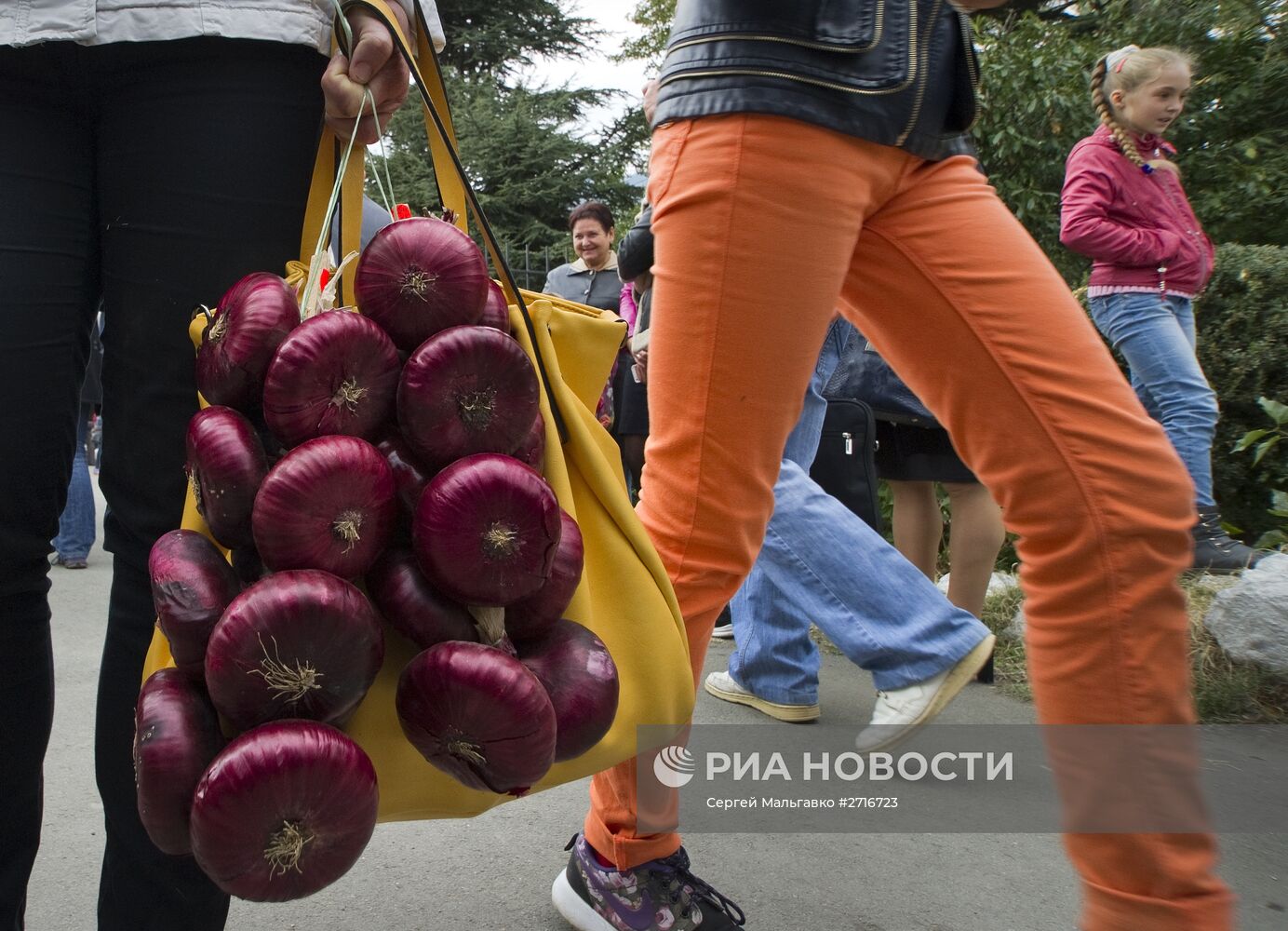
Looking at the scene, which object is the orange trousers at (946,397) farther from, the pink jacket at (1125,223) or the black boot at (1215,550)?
the black boot at (1215,550)

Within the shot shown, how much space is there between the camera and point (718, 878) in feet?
7.11

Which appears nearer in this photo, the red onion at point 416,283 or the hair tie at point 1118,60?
the red onion at point 416,283

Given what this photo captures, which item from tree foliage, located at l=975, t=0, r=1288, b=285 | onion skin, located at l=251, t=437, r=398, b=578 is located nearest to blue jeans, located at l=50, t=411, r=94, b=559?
onion skin, located at l=251, t=437, r=398, b=578

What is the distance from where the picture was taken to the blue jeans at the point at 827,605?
248 cm

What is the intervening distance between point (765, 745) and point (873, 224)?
1.67 m

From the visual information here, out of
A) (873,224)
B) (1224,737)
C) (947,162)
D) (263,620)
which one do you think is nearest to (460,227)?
(263,620)

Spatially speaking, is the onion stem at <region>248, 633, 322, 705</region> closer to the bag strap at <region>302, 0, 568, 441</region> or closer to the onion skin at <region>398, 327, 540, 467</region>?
the onion skin at <region>398, 327, 540, 467</region>

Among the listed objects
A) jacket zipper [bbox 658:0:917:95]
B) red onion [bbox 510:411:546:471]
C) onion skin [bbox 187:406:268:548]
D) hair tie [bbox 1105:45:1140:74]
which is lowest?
onion skin [bbox 187:406:268:548]

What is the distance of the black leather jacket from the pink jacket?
278cm

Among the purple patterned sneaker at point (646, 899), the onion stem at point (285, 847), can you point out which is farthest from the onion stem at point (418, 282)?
the purple patterned sneaker at point (646, 899)

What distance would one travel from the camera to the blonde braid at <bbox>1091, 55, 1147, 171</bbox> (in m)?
4.16

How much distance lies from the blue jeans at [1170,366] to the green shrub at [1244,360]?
0.90m

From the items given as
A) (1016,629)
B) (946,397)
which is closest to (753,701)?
(1016,629)

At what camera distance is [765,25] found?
1.60 metres
